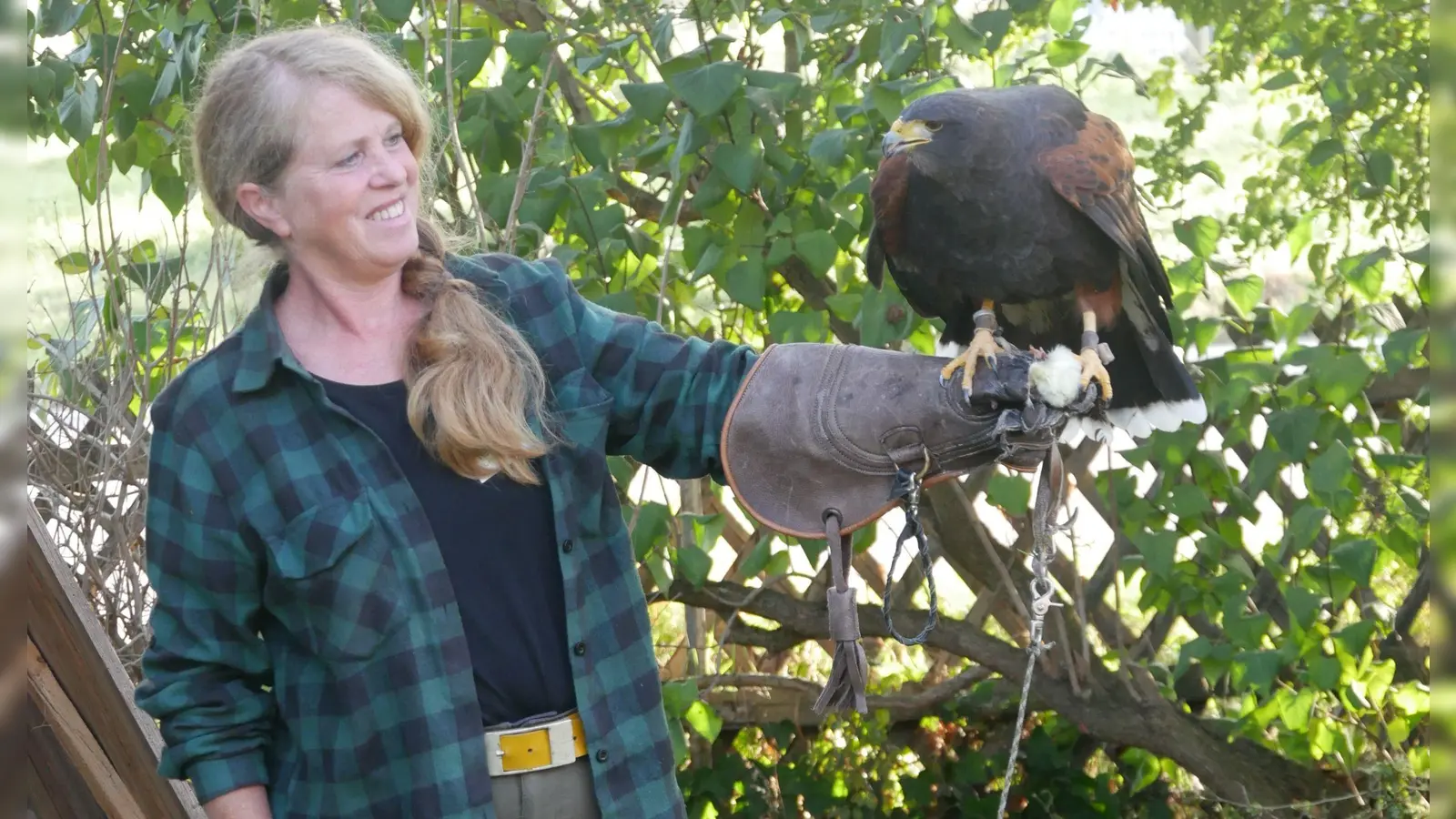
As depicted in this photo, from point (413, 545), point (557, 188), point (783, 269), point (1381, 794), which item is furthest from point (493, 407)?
point (1381, 794)

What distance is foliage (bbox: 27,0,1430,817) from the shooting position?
238 cm

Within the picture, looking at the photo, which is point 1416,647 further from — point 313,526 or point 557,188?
point 313,526

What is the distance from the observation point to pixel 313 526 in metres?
1.50

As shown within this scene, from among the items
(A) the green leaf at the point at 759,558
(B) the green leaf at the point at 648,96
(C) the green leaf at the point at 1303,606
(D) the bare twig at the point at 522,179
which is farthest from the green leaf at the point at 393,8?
(C) the green leaf at the point at 1303,606

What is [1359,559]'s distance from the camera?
8.22 ft

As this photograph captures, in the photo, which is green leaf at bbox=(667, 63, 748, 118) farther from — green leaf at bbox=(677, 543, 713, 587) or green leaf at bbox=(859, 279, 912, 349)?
green leaf at bbox=(677, 543, 713, 587)

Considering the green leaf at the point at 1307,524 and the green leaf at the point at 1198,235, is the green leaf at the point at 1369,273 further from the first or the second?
the green leaf at the point at 1307,524

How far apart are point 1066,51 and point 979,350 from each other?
0.75 m

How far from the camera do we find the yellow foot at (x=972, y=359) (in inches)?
62.6

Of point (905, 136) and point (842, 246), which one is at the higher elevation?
point (905, 136)

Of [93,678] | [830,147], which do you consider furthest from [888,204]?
[93,678]

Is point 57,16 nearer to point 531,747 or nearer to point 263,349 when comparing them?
point 263,349

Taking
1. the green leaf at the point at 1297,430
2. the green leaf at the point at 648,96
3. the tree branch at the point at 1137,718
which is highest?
the green leaf at the point at 648,96

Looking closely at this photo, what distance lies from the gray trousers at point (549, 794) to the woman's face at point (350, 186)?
2.03 feet
